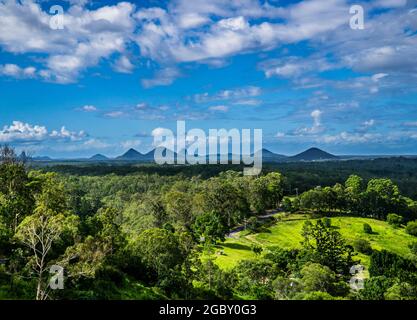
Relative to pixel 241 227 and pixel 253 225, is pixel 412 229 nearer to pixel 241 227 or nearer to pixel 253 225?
pixel 253 225

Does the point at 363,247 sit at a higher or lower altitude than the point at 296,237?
lower

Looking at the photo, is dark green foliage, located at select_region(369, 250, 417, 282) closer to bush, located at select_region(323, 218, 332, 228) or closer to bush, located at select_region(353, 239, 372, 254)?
bush, located at select_region(353, 239, 372, 254)

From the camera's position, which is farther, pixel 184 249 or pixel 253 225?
pixel 253 225

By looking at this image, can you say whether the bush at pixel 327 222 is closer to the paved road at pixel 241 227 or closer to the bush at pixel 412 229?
the paved road at pixel 241 227

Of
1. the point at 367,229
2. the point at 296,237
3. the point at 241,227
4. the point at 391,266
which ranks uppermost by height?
the point at 367,229

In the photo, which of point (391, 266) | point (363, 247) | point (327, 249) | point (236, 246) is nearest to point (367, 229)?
point (363, 247)
